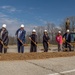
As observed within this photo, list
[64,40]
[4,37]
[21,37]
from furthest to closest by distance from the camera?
[64,40], [21,37], [4,37]

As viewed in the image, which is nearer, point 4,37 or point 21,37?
point 4,37

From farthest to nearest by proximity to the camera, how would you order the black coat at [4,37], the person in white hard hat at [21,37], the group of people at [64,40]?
the group of people at [64,40] → the person in white hard hat at [21,37] → the black coat at [4,37]

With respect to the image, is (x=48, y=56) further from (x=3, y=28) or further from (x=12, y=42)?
(x=12, y=42)

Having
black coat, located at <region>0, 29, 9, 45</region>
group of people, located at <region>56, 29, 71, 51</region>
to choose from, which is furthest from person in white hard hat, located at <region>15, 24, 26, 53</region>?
group of people, located at <region>56, 29, 71, 51</region>

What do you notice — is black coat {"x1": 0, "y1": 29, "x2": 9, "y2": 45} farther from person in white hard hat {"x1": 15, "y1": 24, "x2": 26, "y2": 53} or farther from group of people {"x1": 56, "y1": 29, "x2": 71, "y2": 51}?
group of people {"x1": 56, "y1": 29, "x2": 71, "y2": 51}

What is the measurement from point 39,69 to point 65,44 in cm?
1293

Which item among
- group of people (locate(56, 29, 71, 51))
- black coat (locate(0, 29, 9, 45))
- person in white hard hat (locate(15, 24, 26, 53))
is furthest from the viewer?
group of people (locate(56, 29, 71, 51))

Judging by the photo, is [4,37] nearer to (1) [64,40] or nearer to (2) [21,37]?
(2) [21,37]

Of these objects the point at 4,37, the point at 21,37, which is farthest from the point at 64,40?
the point at 4,37

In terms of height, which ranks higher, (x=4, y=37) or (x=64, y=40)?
(x=4, y=37)

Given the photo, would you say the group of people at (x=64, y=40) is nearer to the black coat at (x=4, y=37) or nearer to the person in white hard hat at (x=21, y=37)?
the person in white hard hat at (x=21, y=37)

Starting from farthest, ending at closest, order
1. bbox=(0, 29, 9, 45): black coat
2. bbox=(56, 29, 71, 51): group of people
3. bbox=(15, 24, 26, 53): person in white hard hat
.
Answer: bbox=(56, 29, 71, 51): group of people < bbox=(15, 24, 26, 53): person in white hard hat < bbox=(0, 29, 9, 45): black coat

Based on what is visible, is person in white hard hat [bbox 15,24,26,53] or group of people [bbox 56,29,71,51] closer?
person in white hard hat [bbox 15,24,26,53]

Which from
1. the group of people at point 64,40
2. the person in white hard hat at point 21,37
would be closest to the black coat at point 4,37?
the person in white hard hat at point 21,37
